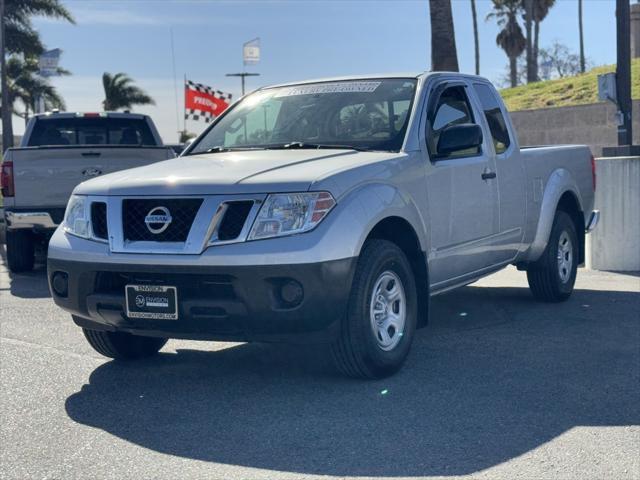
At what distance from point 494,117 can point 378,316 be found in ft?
8.56

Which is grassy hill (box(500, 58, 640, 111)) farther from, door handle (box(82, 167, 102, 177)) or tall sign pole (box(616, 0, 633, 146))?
door handle (box(82, 167, 102, 177))

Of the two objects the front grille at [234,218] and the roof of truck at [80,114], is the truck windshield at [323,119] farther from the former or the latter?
the roof of truck at [80,114]

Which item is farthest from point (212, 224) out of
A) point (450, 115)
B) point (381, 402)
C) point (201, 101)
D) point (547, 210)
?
point (201, 101)

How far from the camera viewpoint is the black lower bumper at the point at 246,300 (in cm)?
516

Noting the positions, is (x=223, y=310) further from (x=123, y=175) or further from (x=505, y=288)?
(x=505, y=288)

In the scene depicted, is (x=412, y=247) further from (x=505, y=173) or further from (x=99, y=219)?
(x=99, y=219)

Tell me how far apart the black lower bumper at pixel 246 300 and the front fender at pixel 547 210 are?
329cm

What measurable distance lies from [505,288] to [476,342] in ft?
10.1

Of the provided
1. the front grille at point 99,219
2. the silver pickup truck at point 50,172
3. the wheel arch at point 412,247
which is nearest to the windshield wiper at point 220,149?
the wheel arch at point 412,247

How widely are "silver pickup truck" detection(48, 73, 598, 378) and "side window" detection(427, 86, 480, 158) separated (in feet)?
0.05

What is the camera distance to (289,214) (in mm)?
5238

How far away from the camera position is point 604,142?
1352 inches

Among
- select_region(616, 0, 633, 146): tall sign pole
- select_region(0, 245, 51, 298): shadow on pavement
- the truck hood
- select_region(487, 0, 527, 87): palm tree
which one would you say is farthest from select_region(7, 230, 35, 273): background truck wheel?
select_region(487, 0, 527, 87): palm tree

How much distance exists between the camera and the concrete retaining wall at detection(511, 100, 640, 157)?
34125 mm
